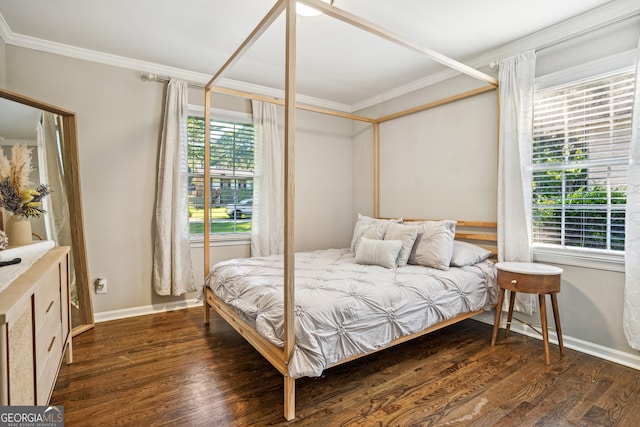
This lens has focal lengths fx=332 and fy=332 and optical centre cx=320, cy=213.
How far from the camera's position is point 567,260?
260 centimetres

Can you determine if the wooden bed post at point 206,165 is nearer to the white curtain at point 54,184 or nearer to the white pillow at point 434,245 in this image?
the white curtain at point 54,184

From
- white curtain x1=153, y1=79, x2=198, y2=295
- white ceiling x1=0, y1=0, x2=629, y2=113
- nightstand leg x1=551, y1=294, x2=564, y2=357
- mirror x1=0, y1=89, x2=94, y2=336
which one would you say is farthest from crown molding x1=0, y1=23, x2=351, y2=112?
nightstand leg x1=551, y1=294, x2=564, y2=357

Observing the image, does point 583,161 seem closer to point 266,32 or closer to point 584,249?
point 584,249

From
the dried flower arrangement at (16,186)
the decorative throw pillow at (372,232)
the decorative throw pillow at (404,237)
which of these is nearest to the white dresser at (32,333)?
the dried flower arrangement at (16,186)

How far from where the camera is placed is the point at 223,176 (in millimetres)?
3781

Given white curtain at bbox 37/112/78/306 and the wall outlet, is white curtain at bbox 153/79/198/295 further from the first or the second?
white curtain at bbox 37/112/78/306

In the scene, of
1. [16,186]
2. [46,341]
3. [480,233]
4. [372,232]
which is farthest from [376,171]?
[46,341]

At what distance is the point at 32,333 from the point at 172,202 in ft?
6.91

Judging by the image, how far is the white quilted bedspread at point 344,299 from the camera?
6.00 feet

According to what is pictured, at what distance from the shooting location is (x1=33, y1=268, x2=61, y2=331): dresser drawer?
4.81 ft

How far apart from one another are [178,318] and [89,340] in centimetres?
73

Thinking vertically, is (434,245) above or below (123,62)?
below

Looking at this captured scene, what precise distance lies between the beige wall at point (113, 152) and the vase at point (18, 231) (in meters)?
1.03

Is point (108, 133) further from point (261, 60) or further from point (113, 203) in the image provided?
point (261, 60)
